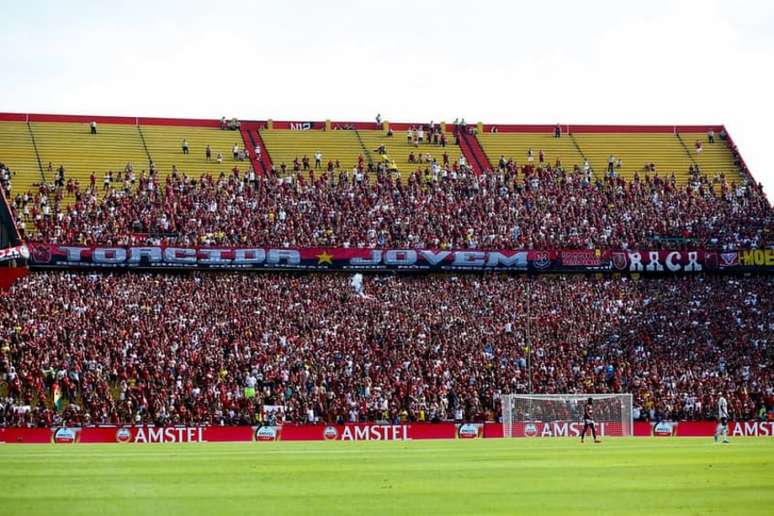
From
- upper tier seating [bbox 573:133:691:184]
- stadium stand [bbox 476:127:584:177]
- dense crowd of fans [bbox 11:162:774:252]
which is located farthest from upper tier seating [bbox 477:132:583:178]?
dense crowd of fans [bbox 11:162:774:252]

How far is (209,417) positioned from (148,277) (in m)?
13.2

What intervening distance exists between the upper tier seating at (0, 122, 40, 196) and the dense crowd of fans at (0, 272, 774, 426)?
10.1 meters

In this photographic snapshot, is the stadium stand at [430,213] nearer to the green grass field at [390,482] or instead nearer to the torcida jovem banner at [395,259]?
the torcida jovem banner at [395,259]

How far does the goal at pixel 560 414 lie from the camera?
1779 inches

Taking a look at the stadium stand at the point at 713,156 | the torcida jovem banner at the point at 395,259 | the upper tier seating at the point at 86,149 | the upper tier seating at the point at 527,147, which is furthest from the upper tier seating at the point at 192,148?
the stadium stand at the point at 713,156

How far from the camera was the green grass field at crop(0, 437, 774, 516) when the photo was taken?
676 inches

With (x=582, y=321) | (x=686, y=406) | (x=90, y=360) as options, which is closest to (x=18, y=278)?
(x=90, y=360)

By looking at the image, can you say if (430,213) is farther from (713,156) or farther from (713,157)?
(713,156)

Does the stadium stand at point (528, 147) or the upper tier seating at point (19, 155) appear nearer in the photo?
the upper tier seating at point (19, 155)

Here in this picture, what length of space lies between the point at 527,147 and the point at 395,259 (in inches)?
808

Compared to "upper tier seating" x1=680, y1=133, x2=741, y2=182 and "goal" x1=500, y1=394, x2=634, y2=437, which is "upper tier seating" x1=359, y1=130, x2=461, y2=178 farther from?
"goal" x1=500, y1=394, x2=634, y2=437

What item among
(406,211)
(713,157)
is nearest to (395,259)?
(406,211)

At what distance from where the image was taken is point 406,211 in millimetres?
65812

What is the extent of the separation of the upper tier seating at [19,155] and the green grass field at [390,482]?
37.3m
